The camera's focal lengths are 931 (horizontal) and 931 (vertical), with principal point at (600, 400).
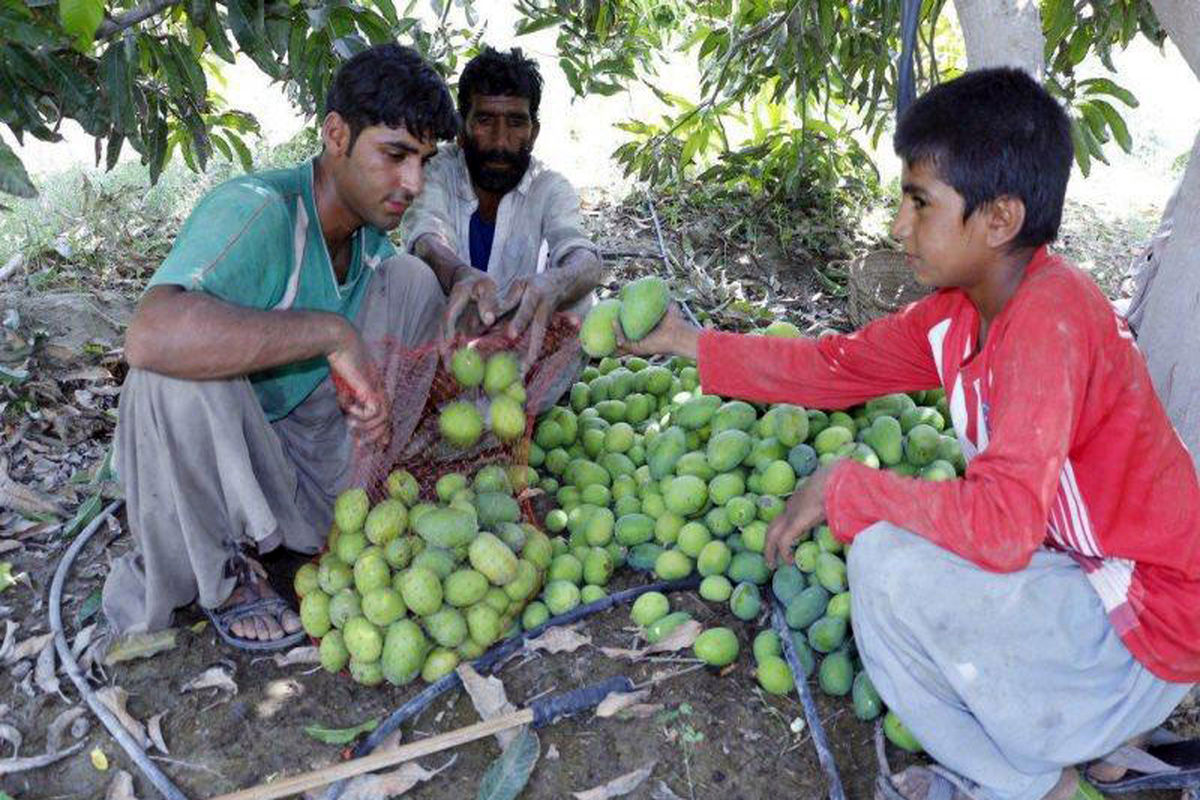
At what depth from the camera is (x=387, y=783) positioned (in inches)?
82.0

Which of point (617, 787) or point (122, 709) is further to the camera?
point (122, 709)

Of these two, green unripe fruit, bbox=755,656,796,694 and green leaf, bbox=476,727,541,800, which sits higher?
green unripe fruit, bbox=755,656,796,694

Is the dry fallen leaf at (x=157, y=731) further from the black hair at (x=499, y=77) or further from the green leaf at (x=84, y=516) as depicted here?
the black hair at (x=499, y=77)

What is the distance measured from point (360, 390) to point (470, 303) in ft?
1.84

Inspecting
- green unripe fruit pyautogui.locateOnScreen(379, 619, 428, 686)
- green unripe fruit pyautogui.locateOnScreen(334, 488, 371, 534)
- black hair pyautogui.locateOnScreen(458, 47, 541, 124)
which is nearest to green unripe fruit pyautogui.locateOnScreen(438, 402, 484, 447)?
green unripe fruit pyautogui.locateOnScreen(334, 488, 371, 534)

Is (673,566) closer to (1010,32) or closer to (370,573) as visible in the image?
(370,573)

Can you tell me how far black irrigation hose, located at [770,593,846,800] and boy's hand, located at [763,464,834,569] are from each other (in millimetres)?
283

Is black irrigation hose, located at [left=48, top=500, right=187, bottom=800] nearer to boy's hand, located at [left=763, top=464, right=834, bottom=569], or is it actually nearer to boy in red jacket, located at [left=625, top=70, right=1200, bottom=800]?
boy's hand, located at [left=763, top=464, right=834, bottom=569]

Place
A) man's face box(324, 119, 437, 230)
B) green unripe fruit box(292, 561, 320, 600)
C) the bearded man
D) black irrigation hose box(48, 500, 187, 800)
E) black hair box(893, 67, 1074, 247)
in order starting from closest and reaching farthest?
black hair box(893, 67, 1074, 247), black irrigation hose box(48, 500, 187, 800), green unripe fruit box(292, 561, 320, 600), man's face box(324, 119, 437, 230), the bearded man

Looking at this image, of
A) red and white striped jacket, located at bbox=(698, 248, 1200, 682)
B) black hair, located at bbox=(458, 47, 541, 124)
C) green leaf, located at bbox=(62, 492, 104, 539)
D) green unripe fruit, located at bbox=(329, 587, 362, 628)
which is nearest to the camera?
red and white striped jacket, located at bbox=(698, 248, 1200, 682)

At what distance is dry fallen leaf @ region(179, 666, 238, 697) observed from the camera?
2418mm

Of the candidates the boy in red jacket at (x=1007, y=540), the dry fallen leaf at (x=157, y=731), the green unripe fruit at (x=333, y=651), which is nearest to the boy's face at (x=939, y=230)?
the boy in red jacket at (x=1007, y=540)

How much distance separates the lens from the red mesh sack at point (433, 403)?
2.57 meters

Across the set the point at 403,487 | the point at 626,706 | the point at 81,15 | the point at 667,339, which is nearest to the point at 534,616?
the point at 626,706
